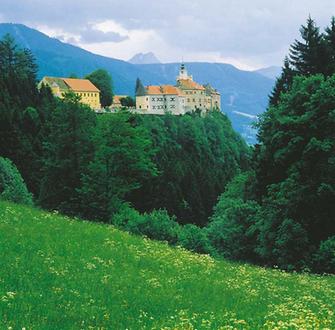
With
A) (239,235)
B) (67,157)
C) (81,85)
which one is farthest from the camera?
(81,85)

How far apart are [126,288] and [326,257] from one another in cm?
1967

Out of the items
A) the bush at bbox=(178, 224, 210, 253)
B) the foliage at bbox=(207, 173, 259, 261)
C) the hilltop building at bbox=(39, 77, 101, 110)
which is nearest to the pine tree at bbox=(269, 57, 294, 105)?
the foliage at bbox=(207, 173, 259, 261)

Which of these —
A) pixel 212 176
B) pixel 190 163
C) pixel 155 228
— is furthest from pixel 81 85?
pixel 155 228

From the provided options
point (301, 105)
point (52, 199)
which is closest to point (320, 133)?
point (301, 105)

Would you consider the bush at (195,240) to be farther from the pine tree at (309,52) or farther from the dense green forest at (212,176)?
the pine tree at (309,52)

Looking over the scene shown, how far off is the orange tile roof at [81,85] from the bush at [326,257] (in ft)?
499

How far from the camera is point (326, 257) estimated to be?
32.0 metres

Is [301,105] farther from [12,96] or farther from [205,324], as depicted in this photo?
[12,96]

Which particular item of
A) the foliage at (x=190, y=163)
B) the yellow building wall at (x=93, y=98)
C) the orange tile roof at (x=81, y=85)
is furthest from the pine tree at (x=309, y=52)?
the orange tile roof at (x=81, y=85)

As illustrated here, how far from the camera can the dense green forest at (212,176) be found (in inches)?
1336

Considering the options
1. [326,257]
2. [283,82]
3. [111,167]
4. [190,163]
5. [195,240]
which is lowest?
[190,163]

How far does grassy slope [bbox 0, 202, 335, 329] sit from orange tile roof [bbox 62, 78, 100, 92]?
523 feet

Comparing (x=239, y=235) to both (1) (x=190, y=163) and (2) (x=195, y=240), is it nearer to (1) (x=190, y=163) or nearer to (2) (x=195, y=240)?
(2) (x=195, y=240)

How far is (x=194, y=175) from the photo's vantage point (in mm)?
104312
